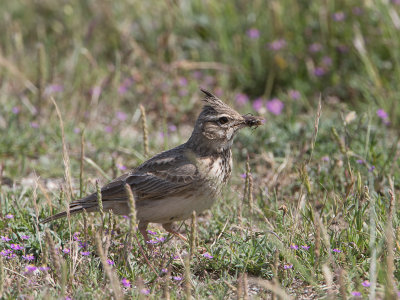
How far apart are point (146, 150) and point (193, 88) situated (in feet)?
10.0

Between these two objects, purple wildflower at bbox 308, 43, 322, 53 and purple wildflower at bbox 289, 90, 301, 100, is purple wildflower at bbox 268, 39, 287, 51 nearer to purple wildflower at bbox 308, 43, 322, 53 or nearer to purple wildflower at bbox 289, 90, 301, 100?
purple wildflower at bbox 308, 43, 322, 53

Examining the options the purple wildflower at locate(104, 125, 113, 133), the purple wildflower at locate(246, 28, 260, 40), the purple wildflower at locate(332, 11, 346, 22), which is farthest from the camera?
the purple wildflower at locate(246, 28, 260, 40)

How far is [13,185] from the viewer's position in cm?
584

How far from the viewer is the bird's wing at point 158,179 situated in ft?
15.9

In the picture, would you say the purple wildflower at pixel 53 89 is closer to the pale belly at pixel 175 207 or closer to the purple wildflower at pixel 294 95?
the purple wildflower at pixel 294 95

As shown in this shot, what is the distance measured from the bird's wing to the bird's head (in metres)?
0.24

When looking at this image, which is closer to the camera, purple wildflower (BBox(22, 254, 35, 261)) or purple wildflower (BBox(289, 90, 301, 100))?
purple wildflower (BBox(22, 254, 35, 261))

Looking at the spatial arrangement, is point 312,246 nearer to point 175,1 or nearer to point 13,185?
point 13,185

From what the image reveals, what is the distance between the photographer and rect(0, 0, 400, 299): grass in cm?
429

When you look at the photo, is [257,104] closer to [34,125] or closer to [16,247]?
[34,125]

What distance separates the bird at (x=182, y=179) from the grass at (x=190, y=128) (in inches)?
8.0

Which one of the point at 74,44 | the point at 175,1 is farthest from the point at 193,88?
the point at 74,44

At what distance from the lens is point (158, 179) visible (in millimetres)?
4965

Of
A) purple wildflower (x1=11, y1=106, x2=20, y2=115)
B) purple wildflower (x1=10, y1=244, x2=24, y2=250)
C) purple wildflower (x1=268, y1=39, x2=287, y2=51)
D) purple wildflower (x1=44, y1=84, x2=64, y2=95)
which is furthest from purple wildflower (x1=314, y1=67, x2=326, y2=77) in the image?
purple wildflower (x1=10, y1=244, x2=24, y2=250)
